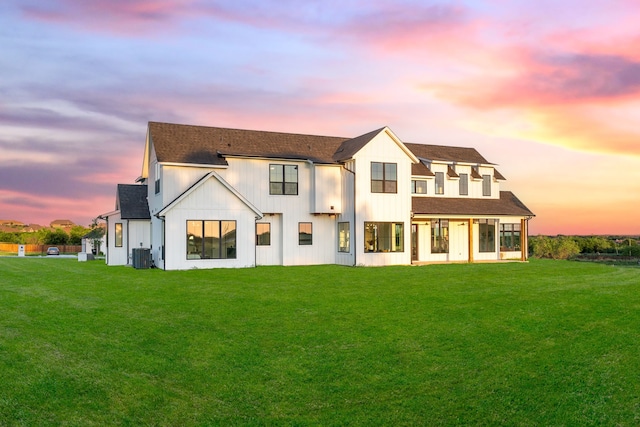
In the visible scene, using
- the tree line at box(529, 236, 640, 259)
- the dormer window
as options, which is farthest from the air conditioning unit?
the tree line at box(529, 236, 640, 259)

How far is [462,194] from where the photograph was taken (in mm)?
36219

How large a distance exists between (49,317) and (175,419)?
751 cm

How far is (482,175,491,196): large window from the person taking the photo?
3731 cm

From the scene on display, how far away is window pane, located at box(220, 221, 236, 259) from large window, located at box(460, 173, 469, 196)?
16.6 m

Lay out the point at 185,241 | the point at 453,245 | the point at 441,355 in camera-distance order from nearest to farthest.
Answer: the point at 441,355 < the point at 185,241 < the point at 453,245

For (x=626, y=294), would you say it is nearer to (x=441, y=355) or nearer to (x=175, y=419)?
(x=441, y=355)

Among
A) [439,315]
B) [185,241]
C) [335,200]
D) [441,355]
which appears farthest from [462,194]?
[441,355]

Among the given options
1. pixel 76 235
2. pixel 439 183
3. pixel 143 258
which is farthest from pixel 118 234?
pixel 76 235

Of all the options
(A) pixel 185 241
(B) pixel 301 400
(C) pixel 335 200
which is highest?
(C) pixel 335 200

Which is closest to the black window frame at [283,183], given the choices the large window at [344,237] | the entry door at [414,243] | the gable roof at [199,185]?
the gable roof at [199,185]

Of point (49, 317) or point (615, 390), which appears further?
point (49, 317)

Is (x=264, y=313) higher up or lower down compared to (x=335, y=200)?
lower down

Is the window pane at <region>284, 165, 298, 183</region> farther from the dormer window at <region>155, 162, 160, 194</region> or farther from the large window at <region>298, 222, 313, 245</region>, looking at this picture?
the dormer window at <region>155, 162, 160, 194</region>

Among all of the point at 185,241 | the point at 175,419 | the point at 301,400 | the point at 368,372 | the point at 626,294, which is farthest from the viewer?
the point at 185,241
